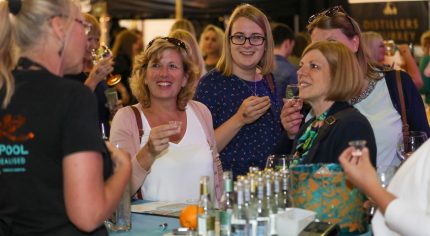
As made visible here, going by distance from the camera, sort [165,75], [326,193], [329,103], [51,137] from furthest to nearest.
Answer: [165,75] → [329,103] → [326,193] → [51,137]

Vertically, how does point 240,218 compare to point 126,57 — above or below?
below

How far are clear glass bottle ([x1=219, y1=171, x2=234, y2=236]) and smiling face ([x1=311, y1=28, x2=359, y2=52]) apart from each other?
1444mm

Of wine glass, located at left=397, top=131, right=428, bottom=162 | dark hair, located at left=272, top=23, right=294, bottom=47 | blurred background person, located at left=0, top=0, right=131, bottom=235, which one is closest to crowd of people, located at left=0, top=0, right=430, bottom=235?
blurred background person, located at left=0, top=0, right=131, bottom=235

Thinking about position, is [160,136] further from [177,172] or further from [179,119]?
[179,119]

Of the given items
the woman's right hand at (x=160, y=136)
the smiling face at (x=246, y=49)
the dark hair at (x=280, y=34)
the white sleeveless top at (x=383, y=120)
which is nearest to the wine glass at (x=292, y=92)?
the white sleeveless top at (x=383, y=120)

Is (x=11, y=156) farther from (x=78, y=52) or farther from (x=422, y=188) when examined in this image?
(x=422, y=188)

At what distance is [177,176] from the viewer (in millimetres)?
3586

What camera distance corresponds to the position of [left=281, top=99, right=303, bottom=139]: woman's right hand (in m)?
3.61

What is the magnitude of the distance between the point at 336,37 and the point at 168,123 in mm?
1001

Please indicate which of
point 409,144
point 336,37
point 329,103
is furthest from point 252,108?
point 409,144

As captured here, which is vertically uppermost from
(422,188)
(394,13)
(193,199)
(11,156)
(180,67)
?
(394,13)

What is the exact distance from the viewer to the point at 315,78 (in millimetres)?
3176

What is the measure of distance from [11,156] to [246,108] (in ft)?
6.09

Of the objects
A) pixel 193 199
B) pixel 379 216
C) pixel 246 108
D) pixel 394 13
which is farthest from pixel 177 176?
pixel 394 13
